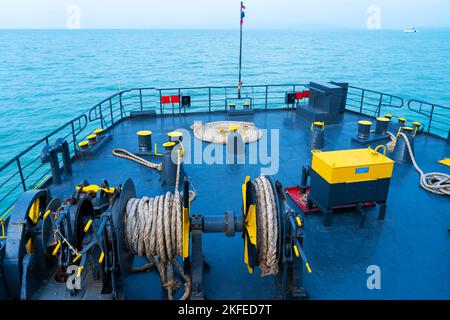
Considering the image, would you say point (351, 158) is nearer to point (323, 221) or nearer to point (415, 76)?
point (323, 221)

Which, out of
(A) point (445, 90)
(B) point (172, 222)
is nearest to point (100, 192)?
(B) point (172, 222)

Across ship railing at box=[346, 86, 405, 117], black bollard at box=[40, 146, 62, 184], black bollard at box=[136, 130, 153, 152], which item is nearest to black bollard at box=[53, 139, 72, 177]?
black bollard at box=[40, 146, 62, 184]

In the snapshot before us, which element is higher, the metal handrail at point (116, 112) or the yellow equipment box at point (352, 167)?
the yellow equipment box at point (352, 167)

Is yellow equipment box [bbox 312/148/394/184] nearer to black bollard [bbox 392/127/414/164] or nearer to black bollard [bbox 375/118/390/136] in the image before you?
black bollard [bbox 392/127/414/164]

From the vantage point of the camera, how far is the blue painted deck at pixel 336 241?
15.5 feet

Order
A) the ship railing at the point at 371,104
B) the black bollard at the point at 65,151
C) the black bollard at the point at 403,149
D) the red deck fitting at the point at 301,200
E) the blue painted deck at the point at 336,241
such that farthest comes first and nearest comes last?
1. the ship railing at the point at 371,104
2. the black bollard at the point at 403,149
3. the black bollard at the point at 65,151
4. the red deck fitting at the point at 301,200
5. the blue painted deck at the point at 336,241

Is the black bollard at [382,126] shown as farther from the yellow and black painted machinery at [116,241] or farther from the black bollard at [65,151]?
the black bollard at [65,151]

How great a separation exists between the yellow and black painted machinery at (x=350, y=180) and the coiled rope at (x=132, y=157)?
3817 mm

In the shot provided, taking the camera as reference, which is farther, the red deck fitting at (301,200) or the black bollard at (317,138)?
the black bollard at (317,138)

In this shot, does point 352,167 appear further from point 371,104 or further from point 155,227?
point 371,104

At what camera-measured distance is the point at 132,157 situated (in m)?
8.83

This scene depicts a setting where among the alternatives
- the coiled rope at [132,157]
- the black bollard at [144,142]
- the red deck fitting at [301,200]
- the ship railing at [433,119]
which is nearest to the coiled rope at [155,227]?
the red deck fitting at [301,200]

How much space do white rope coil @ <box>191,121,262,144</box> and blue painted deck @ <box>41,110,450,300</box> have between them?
4.35 feet

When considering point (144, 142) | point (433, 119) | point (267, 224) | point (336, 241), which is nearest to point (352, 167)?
point (336, 241)
